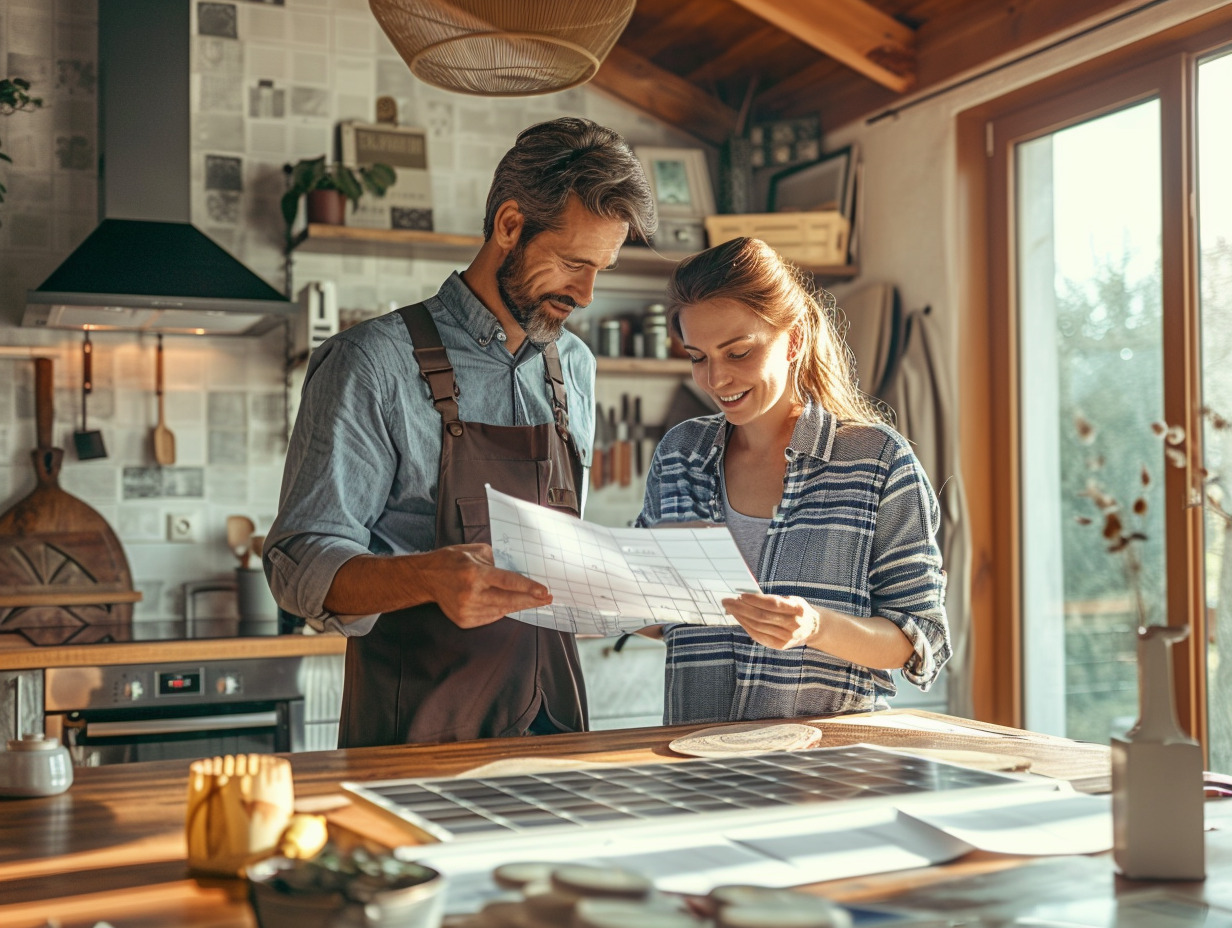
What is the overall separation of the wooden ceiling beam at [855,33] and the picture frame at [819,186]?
13.5 inches

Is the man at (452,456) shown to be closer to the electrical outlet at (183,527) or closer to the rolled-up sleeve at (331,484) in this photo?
the rolled-up sleeve at (331,484)

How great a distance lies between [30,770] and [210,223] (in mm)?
2892

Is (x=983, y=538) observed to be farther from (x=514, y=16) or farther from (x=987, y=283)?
(x=514, y=16)

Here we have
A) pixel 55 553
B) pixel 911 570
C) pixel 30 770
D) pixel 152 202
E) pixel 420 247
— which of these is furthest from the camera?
pixel 420 247

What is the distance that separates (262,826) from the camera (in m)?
0.96

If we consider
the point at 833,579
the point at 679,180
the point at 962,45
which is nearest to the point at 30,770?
the point at 833,579

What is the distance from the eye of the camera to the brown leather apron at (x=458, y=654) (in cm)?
163

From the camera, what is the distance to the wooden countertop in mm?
2930

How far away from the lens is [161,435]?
375 cm

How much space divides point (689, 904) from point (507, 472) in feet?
3.13

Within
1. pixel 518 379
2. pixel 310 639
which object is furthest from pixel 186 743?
pixel 518 379

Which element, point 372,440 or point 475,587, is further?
point 372,440

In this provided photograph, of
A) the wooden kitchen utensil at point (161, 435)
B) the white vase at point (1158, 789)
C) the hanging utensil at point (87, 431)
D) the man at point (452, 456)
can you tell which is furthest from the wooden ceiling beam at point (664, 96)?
the white vase at point (1158, 789)

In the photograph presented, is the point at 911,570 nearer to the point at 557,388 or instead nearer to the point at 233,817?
the point at 557,388
